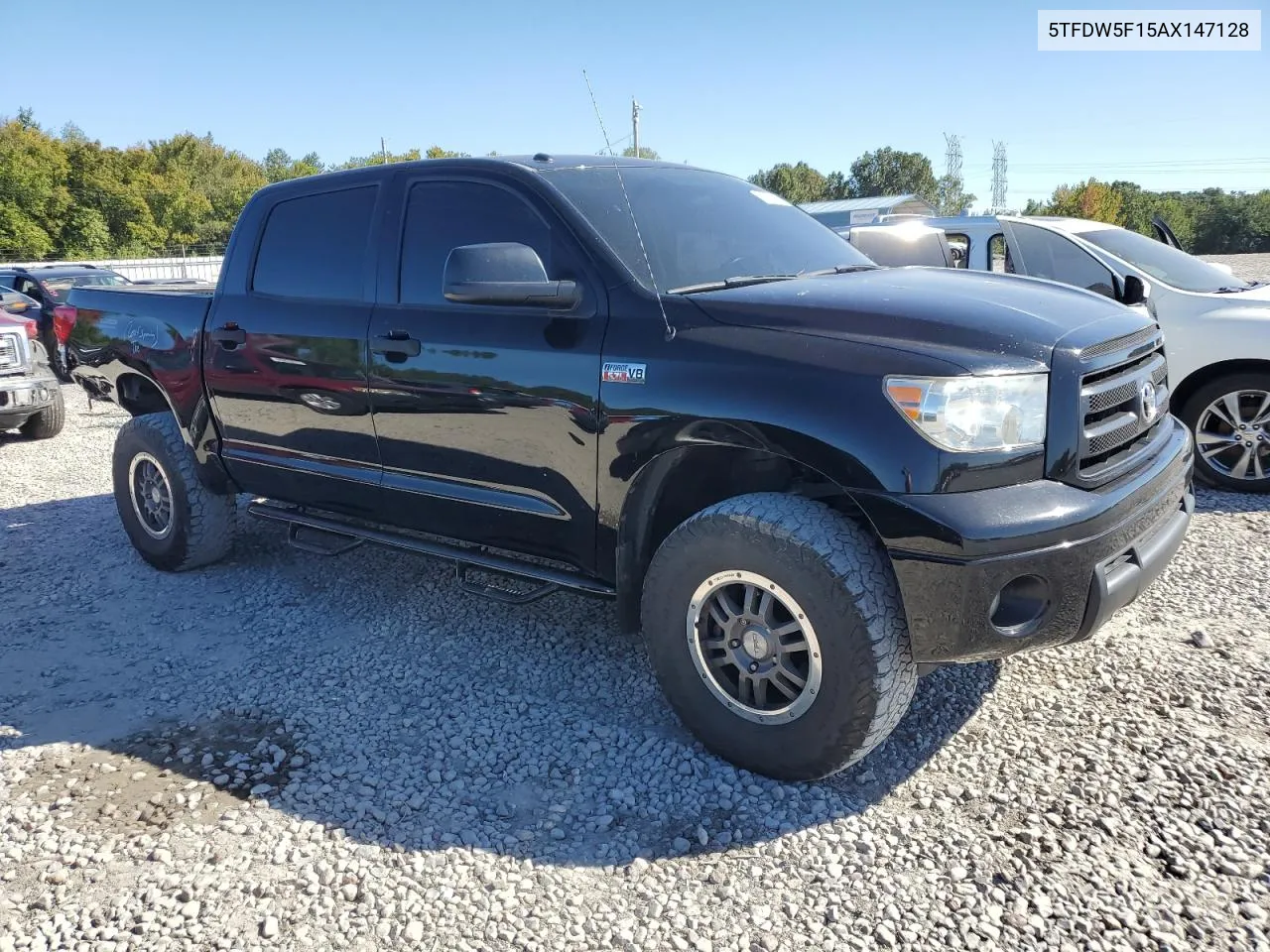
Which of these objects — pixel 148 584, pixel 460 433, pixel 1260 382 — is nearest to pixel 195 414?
pixel 148 584

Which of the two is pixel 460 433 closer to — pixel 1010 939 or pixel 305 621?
pixel 305 621

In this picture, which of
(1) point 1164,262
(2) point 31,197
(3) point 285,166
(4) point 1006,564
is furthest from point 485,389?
(3) point 285,166

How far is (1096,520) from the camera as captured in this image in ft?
8.59

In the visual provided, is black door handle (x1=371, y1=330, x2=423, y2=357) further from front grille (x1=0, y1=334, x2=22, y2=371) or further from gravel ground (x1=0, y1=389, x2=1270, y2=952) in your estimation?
front grille (x1=0, y1=334, x2=22, y2=371)

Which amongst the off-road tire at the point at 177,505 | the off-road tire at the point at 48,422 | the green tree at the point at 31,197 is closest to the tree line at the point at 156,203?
the green tree at the point at 31,197

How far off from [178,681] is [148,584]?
4.70ft

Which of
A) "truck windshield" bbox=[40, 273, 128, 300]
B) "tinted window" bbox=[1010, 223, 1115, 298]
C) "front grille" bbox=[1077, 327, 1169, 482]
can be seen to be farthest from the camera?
"truck windshield" bbox=[40, 273, 128, 300]

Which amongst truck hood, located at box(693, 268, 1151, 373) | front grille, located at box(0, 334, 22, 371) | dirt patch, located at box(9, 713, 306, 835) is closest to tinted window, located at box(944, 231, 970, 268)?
truck hood, located at box(693, 268, 1151, 373)

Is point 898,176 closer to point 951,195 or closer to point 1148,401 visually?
point 951,195

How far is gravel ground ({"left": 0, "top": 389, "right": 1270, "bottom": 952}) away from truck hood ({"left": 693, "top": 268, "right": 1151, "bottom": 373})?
4.37ft

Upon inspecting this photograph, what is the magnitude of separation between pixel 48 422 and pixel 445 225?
7762 millimetres

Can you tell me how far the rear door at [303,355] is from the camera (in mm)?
3971

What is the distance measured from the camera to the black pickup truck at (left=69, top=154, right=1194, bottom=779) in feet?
8.47

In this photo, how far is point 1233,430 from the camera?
5.97m
